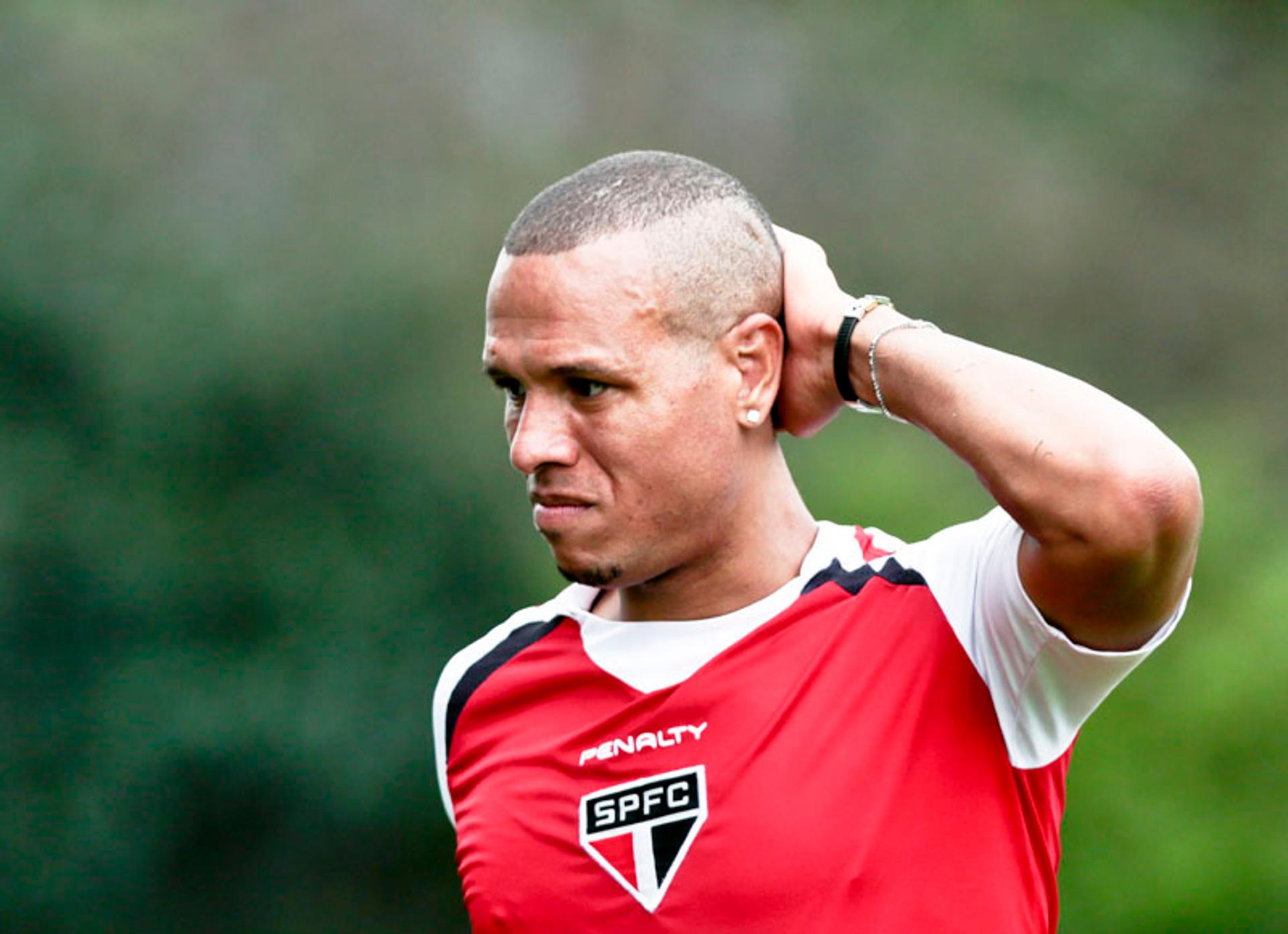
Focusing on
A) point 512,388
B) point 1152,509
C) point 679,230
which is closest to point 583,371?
point 512,388

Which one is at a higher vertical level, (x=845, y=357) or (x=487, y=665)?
(x=845, y=357)

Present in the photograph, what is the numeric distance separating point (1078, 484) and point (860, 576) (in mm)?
501

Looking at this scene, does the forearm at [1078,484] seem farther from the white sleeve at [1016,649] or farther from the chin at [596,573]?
the chin at [596,573]

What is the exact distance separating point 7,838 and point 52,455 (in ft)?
5.26

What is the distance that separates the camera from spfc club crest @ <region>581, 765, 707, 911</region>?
7.48ft

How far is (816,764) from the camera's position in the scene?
2.26 meters

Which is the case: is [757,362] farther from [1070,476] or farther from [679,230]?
[1070,476]

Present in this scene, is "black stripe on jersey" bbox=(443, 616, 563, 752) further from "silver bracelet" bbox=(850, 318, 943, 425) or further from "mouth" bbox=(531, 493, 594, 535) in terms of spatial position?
"silver bracelet" bbox=(850, 318, 943, 425)

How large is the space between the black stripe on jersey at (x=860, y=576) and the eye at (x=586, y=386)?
0.43m

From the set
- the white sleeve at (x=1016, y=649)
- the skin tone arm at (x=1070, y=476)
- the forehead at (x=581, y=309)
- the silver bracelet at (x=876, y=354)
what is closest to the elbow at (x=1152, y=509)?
the skin tone arm at (x=1070, y=476)

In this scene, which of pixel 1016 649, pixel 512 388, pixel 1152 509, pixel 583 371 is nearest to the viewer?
pixel 1152 509

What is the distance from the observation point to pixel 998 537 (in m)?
2.22

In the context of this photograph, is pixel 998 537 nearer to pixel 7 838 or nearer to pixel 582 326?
pixel 582 326

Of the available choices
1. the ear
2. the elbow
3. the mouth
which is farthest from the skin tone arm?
the mouth
